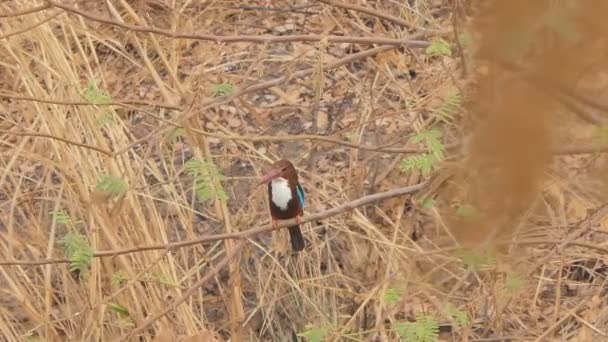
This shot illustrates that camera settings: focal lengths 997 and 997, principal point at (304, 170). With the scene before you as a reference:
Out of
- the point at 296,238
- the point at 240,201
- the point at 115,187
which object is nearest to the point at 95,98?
the point at 115,187

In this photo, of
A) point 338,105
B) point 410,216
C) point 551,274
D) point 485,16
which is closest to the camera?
point 485,16

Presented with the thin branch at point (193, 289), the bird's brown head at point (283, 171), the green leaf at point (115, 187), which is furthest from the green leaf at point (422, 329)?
the green leaf at point (115, 187)

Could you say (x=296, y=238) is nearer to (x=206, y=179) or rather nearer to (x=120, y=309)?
(x=120, y=309)

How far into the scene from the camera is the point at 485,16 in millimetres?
347

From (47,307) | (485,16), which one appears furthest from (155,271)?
(485,16)

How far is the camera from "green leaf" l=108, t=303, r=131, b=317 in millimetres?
2879

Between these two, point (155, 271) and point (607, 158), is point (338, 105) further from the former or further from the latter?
point (607, 158)

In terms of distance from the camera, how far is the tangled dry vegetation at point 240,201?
7.86 ft

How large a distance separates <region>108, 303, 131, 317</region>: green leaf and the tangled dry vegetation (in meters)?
0.04

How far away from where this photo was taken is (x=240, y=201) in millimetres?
3941

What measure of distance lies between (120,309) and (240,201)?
112cm

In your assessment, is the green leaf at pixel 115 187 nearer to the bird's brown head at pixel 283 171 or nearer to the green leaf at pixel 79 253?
the green leaf at pixel 79 253

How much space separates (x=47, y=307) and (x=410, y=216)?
140 cm

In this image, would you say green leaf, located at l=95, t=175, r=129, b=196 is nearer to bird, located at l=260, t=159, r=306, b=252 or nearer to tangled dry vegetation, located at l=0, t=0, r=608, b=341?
tangled dry vegetation, located at l=0, t=0, r=608, b=341
